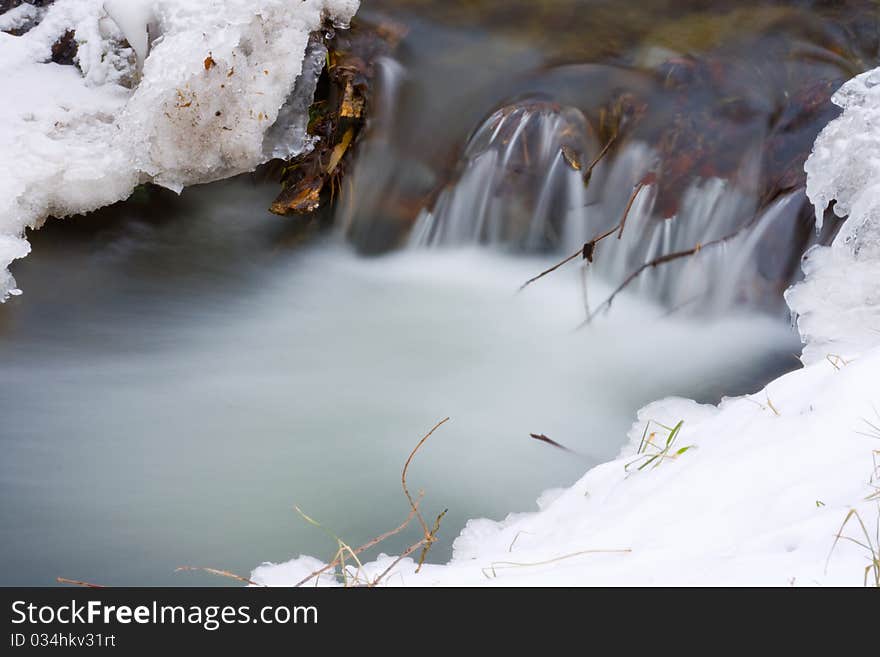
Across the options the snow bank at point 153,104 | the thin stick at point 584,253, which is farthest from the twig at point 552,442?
the snow bank at point 153,104

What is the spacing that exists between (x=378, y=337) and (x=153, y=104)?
156cm

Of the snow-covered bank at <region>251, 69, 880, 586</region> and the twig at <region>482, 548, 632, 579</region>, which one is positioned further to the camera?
the twig at <region>482, 548, 632, 579</region>

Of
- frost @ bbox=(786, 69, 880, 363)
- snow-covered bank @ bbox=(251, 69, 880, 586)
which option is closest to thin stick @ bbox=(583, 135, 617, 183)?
frost @ bbox=(786, 69, 880, 363)

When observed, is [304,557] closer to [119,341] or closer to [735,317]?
[119,341]

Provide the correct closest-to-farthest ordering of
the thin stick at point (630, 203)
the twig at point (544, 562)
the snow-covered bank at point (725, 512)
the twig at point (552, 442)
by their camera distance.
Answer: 1. the snow-covered bank at point (725, 512)
2. the twig at point (544, 562)
3. the twig at point (552, 442)
4. the thin stick at point (630, 203)

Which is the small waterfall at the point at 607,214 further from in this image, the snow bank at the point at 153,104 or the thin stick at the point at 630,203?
the snow bank at the point at 153,104

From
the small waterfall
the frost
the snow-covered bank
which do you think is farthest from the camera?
the small waterfall

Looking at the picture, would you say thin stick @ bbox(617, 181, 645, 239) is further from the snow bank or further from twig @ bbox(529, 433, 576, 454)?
the snow bank

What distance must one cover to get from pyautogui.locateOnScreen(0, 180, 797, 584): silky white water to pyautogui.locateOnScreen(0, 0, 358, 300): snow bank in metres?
0.22

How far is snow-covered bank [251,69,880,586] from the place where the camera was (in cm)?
155

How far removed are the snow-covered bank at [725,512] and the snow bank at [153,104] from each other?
2.26 metres

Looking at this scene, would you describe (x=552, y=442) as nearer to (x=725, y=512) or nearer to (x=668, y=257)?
(x=668, y=257)

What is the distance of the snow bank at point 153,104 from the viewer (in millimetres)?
3779
